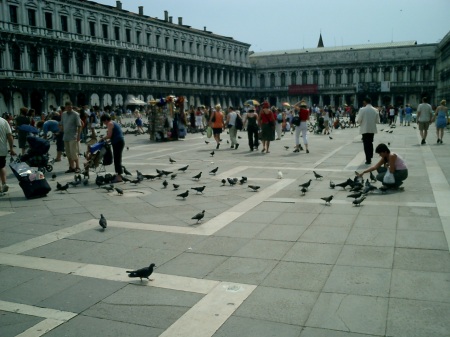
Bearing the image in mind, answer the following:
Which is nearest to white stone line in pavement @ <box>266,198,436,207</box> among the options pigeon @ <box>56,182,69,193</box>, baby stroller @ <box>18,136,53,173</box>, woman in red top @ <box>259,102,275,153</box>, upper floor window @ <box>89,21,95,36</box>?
pigeon @ <box>56,182,69,193</box>

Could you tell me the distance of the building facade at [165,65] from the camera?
130 feet

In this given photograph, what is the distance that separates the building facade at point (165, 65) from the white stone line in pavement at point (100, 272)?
36023mm

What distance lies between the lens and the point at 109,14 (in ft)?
160

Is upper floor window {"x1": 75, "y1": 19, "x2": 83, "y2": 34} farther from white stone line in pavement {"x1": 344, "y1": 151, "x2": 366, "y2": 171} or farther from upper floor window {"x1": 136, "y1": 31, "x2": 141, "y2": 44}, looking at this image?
white stone line in pavement {"x1": 344, "y1": 151, "x2": 366, "y2": 171}

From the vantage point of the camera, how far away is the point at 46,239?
5656mm

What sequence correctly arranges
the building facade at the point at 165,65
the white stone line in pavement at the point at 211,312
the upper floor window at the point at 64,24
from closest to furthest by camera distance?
the white stone line in pavement at the point at 211,312, the building facade at the point at 165,65, the upper floor window at the point at 64,24

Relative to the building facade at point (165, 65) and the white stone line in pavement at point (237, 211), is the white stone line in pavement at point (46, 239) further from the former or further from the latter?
the building facade at point (165, 65)

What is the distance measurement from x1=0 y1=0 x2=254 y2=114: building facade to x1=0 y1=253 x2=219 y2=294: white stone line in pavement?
1435 inches

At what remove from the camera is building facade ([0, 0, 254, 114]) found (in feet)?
127

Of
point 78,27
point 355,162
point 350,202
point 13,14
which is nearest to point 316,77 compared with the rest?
point 78,27

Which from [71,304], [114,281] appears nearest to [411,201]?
[114,281]

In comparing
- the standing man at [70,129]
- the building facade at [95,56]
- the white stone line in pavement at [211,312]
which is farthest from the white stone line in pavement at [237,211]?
the building facade at [95,56]

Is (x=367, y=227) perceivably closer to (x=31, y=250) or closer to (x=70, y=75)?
(x=31, y=250)

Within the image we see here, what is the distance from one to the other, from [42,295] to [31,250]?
1398 mm
